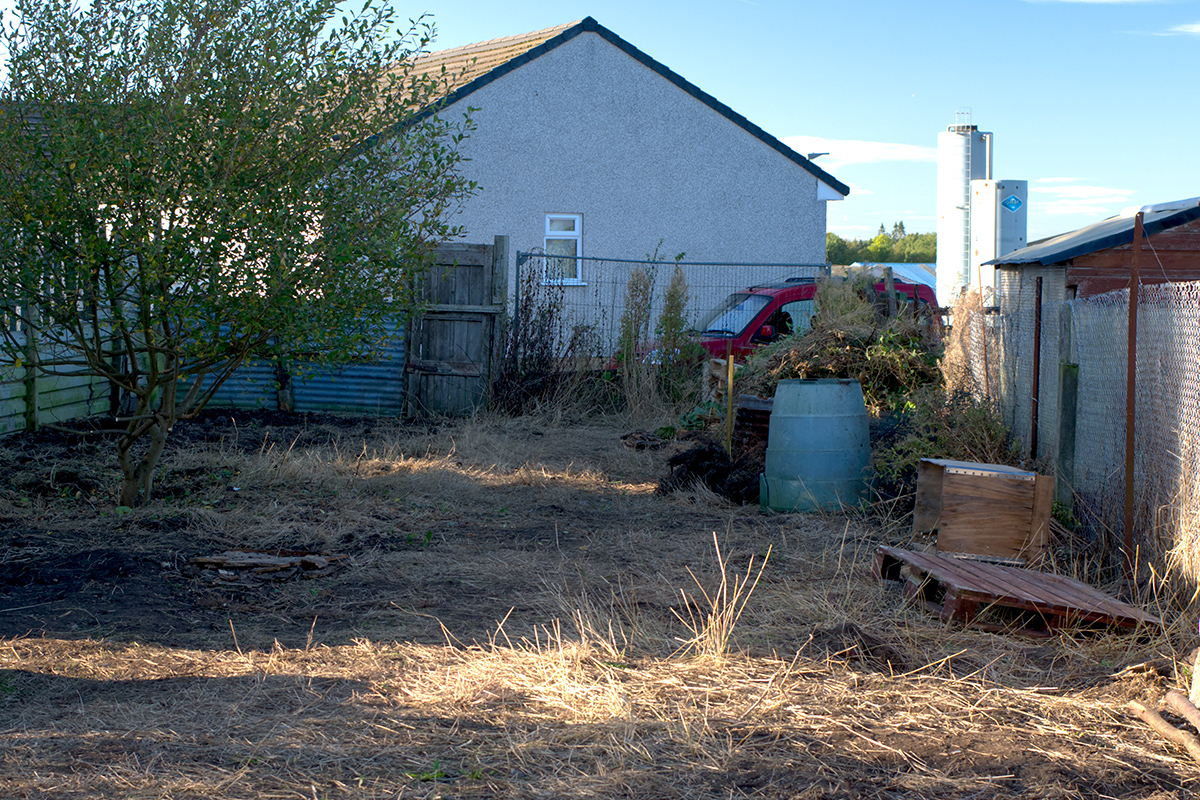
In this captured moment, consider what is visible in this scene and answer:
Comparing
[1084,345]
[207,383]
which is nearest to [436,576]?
[1084,345]

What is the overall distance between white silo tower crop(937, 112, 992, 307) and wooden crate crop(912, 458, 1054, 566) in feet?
12.1

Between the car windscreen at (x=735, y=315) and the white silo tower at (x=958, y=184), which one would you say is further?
the car windscreen at (x=735, y=315)

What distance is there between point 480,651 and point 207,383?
9.13 m

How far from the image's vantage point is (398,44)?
6.16m

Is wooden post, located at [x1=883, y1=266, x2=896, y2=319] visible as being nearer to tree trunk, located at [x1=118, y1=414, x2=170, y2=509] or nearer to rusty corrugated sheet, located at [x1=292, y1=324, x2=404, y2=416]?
rusty corrugated sheet, located at [x1=292, y1=324, x2=404, y2=416]

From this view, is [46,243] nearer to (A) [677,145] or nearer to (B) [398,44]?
(B) [398,44]

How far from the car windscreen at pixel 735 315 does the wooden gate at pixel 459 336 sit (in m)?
2.79

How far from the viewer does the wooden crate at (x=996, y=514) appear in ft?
17.7

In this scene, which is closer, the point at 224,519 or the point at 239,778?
the point at 239,778

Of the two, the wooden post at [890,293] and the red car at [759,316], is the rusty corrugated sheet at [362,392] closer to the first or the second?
the red car at [759,316]

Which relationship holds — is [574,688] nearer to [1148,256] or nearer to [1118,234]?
[1118,234]

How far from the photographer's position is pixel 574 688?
369 centimetres

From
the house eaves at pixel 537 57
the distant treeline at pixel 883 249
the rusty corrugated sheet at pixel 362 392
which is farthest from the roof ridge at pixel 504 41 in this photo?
the distant treeline at pixel 883 249

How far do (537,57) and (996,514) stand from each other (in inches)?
499
